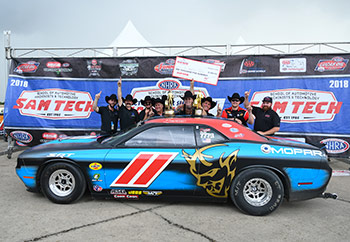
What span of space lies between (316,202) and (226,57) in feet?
12.9

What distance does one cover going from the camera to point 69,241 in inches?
102

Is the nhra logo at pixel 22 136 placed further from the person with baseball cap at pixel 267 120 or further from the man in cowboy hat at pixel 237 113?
the person with baseball cap at pixel 267 120

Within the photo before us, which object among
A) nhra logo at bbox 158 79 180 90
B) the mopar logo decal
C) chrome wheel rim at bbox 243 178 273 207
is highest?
nhra logo at bbox 158 79 180 90

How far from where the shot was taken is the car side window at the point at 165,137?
137 inches

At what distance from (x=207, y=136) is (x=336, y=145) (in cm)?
428

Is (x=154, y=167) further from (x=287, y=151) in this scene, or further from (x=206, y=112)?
(x=206, y=112)

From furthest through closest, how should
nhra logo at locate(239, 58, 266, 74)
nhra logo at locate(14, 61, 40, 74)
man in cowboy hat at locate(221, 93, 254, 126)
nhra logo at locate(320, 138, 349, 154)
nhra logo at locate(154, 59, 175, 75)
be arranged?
nhra logo at locate(14, 61, 40, 74), nhra logo at locate(154, 59, 175, 75), nhra logo at locate(239, 58, 266, 74), nhra logo at locate(320, 138, 349, 154), man in cowboy hat at locate(221, 93, 254, 126)

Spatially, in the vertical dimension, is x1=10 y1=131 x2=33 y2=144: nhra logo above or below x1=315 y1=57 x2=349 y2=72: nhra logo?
below

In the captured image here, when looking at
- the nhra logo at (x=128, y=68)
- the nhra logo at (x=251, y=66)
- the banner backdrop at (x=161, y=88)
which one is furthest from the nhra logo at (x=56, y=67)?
the nhra logo at (x=251, y=66)

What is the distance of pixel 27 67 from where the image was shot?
6910 mm

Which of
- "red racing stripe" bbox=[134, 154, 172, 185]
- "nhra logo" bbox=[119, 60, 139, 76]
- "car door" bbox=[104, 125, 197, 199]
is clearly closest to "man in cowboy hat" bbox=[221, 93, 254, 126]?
"car door" bbox=[104, 125, 197, 199]

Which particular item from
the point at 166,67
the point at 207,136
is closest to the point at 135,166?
the point at 207,136

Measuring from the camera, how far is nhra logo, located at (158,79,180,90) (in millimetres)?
6668

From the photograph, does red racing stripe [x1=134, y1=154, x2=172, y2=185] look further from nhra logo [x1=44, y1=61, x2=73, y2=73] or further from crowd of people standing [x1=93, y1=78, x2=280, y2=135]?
nhra logo [x1=44, y1=61, x2=73, y2=73]
